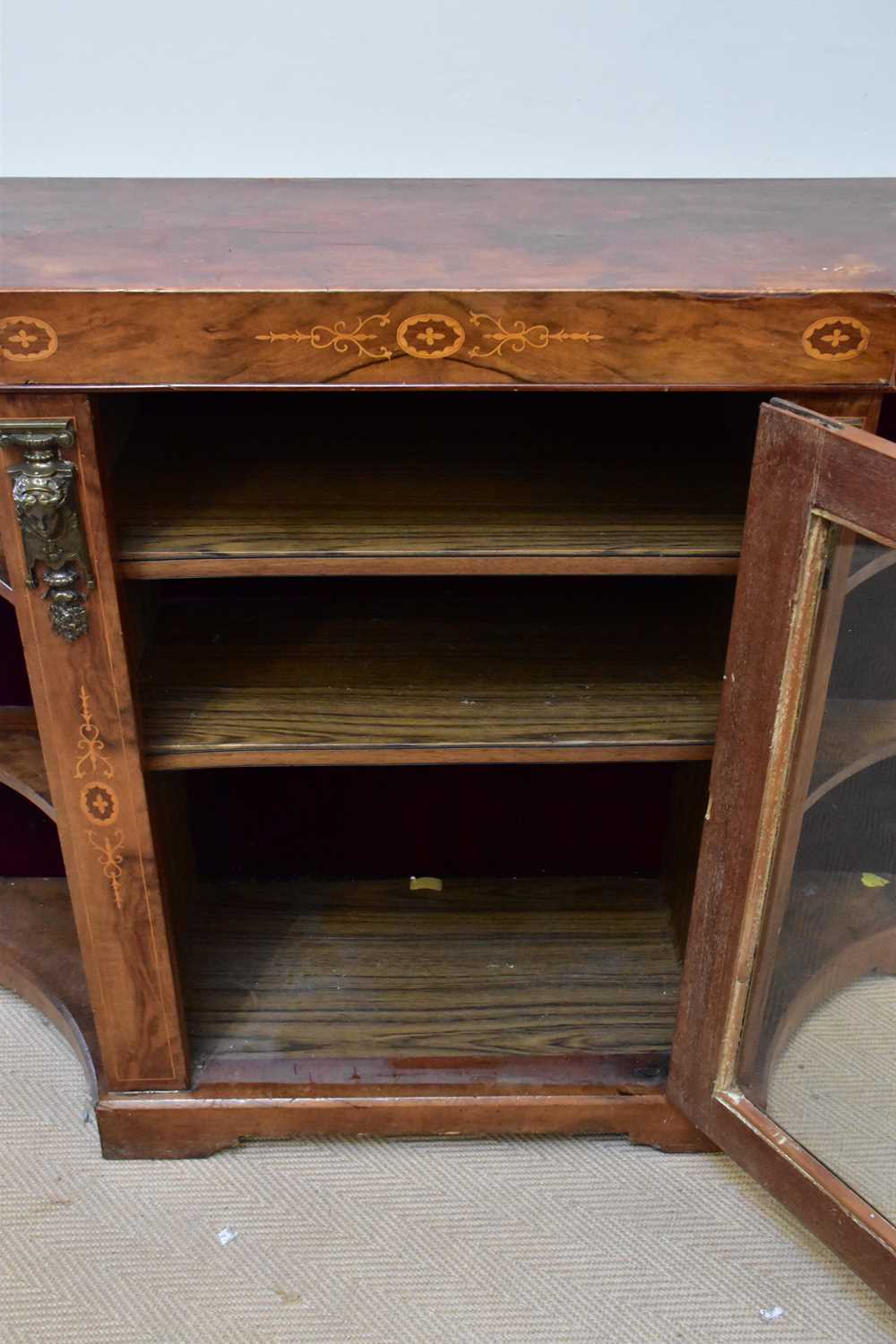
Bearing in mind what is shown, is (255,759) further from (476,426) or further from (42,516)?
(476,426)

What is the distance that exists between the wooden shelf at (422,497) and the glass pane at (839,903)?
0.15 meters

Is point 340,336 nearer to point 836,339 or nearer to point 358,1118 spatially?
point 836,339

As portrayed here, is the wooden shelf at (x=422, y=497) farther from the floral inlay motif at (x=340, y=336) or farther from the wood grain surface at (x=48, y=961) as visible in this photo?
the wood grain surface at (x=48, y=961)

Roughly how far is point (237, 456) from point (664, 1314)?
3.51ft

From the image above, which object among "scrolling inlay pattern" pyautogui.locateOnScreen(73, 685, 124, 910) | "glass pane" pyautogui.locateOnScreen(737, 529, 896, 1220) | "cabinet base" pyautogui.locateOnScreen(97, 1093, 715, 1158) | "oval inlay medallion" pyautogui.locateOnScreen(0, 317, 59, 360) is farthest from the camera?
"cabinet base" pyautogui.locateOnScreen(97, 1093, 715, 1158)

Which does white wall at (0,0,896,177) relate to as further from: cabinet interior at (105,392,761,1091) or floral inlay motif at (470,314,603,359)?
floral inlay motif at (470,314,603,359)

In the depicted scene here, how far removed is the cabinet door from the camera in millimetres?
1115

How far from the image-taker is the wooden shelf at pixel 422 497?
1212 mm

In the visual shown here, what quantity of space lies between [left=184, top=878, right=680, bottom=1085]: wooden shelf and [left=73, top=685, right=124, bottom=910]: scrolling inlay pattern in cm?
35

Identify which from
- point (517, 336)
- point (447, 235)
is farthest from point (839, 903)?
point (447, 235)

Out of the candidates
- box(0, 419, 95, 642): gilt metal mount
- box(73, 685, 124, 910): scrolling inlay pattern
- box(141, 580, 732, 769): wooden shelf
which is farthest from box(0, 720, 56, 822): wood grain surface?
box(0, 419, 95, 642): gilt metal mount

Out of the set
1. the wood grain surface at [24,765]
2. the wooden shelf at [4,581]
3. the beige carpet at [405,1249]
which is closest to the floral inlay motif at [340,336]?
the wooden shelf at [4,581]

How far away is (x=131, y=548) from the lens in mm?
1214

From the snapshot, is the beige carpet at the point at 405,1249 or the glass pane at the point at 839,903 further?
the beige carpet at the point at 405,1249
